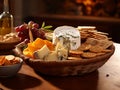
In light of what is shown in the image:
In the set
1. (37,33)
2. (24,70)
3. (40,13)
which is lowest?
(40,13)

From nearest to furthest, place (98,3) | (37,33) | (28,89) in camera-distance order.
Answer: (28,89) < (37,33) < (98,3)

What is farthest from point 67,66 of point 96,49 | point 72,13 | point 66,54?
point 72,13

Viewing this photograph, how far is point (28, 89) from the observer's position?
1.06 meters

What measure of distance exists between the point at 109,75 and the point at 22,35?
0.49 meters

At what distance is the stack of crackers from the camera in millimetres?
1173

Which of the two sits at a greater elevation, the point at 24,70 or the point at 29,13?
the point at 24,70

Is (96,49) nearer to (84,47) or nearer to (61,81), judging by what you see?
(84,47)

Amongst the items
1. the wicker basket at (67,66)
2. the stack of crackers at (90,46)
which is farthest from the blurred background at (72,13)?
the wicker basket at (67,66)

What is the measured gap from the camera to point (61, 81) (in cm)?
115

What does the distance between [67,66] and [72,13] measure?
2.99 metres

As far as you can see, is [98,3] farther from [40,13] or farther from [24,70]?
[24,70]

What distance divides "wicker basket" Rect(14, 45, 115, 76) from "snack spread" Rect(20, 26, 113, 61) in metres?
0.03

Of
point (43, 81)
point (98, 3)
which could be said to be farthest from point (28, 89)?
point (98, 3)

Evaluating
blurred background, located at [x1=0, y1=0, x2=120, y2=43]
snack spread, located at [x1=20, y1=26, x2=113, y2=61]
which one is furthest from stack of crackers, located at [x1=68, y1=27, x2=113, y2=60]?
blurred background, located at [x1=0, y1=0, x2=120, y2=43]
